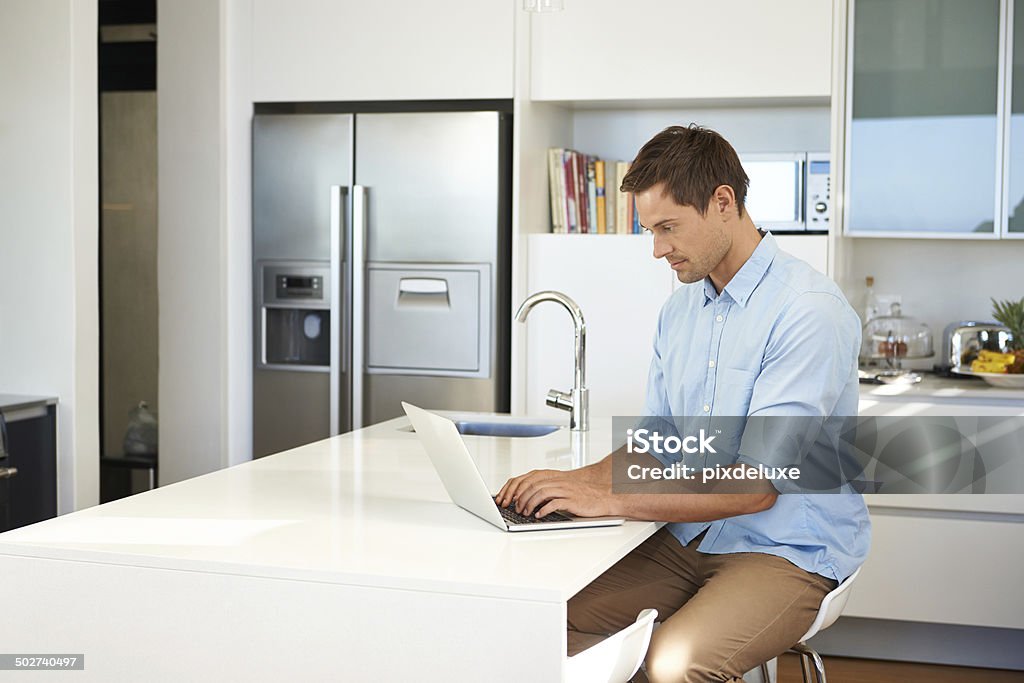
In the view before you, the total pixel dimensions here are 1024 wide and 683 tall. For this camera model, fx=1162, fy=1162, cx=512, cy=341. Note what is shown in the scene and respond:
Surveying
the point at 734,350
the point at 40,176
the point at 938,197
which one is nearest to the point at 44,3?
the point at 40,176

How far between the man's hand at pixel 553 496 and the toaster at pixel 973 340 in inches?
88.3

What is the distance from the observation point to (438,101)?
13.2 ft

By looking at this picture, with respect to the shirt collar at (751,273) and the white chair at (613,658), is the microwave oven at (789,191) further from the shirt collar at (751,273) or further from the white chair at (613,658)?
the white chair at (613,658)

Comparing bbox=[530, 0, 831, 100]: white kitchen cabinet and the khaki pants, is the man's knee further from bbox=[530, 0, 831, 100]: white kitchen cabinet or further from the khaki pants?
bbox=[530, 0, 831, 100]: white kitchen cabinet

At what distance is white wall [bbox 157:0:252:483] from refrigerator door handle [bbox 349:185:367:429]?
424 millimetres

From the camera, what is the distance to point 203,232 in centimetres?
406

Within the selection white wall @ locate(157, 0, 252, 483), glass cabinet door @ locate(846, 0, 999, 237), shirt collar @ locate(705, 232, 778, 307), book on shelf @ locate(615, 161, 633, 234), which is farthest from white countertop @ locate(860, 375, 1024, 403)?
white wall @ locate(157, 0, 252, 483)

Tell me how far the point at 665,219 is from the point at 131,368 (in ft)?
11.2

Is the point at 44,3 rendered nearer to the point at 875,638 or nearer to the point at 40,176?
the point at 40,176

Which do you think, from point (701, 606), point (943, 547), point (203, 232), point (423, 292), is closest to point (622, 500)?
point (701, 606)

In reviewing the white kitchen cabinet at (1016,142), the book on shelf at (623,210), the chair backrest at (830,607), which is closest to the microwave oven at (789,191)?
the book on shelf at (623,210)

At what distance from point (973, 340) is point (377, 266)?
2007 mm

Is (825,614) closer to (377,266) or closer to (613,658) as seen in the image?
(613,658)

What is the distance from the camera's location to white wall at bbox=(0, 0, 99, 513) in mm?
3166
